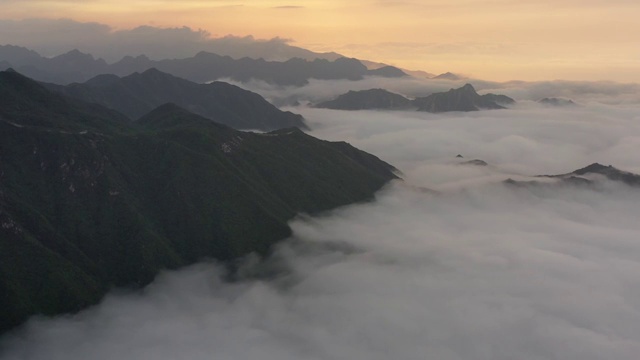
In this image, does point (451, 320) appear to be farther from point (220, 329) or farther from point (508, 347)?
point (220, 329)

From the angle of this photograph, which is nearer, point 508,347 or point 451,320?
point 508,347

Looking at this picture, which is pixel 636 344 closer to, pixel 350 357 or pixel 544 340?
pixel 544 340

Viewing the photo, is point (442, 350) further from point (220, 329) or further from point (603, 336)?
point (220, 329)

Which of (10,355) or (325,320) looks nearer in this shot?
(10,355)

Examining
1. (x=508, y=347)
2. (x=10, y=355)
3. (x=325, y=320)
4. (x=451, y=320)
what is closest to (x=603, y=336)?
(x=508, y=347)

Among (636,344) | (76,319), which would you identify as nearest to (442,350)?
(636,344)

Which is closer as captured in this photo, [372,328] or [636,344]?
[636,344]

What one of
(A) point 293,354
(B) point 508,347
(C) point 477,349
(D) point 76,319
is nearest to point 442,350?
(C) point 477,349
